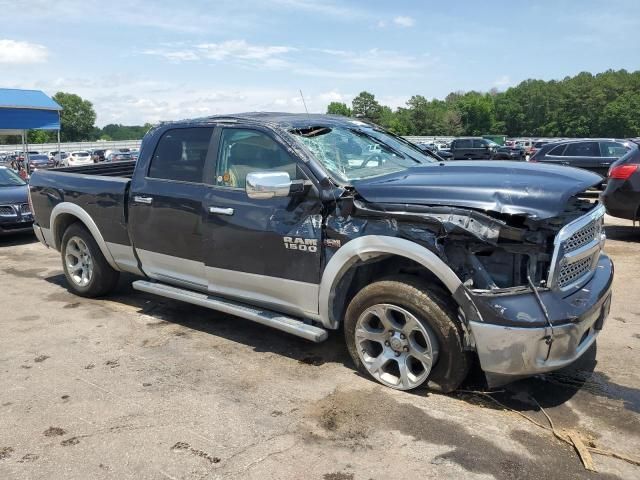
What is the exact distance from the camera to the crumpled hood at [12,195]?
977 cm

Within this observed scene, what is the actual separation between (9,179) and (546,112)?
427ft

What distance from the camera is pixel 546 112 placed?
125m

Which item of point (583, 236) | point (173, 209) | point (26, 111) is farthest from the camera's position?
point (26, 111)

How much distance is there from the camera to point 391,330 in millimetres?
3736

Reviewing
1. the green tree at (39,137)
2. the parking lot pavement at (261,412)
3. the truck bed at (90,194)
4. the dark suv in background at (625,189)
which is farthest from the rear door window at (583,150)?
the green tree at (39,137)

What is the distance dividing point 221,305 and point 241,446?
5.16ft

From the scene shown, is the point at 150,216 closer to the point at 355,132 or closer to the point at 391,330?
the point at 355,132

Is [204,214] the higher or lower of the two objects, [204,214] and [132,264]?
the higher

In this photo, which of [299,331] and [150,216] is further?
[150,216]

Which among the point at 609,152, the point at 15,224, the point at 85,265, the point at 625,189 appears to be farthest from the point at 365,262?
the point at 609,152

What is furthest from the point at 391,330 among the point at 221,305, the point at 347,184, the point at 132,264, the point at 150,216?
the point at 132,264

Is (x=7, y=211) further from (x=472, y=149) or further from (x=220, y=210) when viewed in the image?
(x=472, y=149)

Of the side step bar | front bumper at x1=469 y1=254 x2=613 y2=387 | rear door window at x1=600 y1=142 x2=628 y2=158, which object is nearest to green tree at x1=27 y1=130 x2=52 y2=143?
rear door window at x1=600 y1=142 x2=628 y2=158

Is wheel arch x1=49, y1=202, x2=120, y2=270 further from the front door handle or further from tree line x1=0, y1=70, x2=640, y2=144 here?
tree line x1=0, y1=70, x2=640, y2=144
